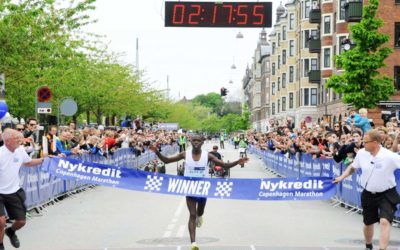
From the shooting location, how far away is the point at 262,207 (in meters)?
18.3

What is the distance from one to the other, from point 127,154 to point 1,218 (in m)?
21.6

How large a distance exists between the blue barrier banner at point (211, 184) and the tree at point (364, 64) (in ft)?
90.5

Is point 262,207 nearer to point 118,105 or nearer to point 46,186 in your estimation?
point 46,186

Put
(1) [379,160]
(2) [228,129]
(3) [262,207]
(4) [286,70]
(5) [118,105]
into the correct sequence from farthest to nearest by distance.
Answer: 1. (2) [228,129]
2. (4) [286,70]
3. (5) [118,105]
4. (3) [262,207]
5. (1) [379,160]

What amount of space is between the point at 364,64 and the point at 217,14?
1986cm

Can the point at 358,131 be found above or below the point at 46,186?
above

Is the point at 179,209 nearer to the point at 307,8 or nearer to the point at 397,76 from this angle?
the point at 397,76

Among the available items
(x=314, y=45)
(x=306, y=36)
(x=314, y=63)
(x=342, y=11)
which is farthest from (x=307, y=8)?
(x=342, y=11)

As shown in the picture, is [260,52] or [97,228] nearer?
[97,228]

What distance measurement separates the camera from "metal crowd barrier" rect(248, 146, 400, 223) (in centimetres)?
1670

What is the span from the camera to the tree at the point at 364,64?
38562mm

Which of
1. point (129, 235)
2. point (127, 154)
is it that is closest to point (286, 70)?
point (127, 154)

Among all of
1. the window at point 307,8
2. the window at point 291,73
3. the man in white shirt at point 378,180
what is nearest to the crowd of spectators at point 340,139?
the man in white shirt at point 378,180

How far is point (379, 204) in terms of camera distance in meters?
9.98
